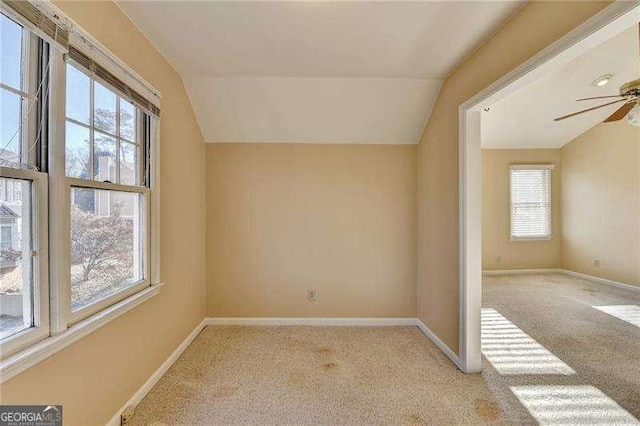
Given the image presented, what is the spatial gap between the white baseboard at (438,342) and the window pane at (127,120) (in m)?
2.95

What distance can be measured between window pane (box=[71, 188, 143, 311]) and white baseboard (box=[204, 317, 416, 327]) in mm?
1396

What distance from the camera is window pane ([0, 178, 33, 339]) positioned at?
1.06 metres

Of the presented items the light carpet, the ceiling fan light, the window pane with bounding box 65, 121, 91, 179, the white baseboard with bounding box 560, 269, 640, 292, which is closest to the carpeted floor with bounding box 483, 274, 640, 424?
the white baseboard with bounding box 560, 269, 640, 292

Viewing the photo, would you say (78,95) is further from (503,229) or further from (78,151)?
(503,229)

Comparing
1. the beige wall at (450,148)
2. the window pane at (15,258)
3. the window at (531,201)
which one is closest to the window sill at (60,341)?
the window pane at (15,258)

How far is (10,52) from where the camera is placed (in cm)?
108

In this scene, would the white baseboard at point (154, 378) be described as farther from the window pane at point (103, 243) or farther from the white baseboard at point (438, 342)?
the white baseboard at point (438, 342)

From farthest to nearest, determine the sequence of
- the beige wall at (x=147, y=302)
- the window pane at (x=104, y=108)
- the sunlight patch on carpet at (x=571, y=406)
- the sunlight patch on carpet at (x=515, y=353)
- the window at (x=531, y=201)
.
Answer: the window at (x=531, y=201) < the sunlight patch on carpet at (x=515, y=353) < the sunlight patch on carpet at (x=571, y=406) < the window pane at (x=104, y=108) < the beige wall at (x=147, y=302)

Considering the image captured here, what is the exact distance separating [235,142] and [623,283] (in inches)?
250

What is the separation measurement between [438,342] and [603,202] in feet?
15.4

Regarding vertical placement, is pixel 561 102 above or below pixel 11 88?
above

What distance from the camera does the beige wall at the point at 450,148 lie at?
4.80ft

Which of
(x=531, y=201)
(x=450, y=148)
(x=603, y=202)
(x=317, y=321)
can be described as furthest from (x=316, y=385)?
(x=603, y=202)

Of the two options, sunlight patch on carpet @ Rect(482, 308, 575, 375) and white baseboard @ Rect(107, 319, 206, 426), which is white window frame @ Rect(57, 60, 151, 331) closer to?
white baseboard @ Rect(107, 319, 206, 426)
